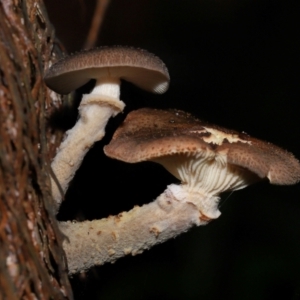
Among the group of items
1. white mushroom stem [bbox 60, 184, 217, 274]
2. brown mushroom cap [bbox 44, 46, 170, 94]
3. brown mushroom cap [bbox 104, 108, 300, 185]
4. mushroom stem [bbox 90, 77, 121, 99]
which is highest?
brown mushroom cap [bbox 44, 46, 170, 94]

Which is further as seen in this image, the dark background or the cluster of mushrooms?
the dark background

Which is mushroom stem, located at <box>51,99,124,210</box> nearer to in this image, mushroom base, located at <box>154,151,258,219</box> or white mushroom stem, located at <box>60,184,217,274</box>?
white mushroom stem, located at <box>60,184,217,274</box>

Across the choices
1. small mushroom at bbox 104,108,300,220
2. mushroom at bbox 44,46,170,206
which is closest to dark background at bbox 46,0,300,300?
mushroom at bbox 44,46,170,206

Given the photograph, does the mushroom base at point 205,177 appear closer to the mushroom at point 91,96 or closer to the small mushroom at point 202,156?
the small mushroom at point 202,156

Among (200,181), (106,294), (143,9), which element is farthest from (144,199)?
(143,9)

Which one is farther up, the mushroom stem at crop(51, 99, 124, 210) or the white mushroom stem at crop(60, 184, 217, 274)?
the mushroom stem at crop(51, 99, 124, 210)

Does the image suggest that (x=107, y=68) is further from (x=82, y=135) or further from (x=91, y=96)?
(x=82, y=135)

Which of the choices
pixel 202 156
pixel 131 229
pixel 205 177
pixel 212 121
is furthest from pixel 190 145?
pixel 212 121

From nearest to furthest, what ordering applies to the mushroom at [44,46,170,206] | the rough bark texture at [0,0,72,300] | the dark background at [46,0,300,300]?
the rough bark texture at [0,0,72,300], the mushroom at [44,46,170,206], the dark background at [46,0,300,300]
